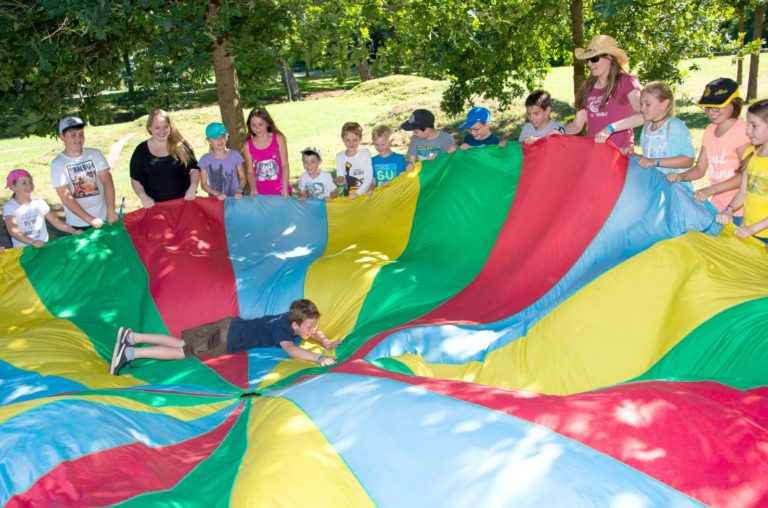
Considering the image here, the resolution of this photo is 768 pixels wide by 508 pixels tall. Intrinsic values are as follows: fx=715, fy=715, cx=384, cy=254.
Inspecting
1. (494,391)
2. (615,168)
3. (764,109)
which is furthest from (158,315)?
(764,109)

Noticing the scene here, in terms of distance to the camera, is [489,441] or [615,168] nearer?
[489,441]

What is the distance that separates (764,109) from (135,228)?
13.9 feet

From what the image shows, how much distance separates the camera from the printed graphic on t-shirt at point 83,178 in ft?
17.5

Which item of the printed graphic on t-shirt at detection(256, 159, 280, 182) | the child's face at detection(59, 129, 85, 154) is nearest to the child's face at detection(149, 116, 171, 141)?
the child's face at detection(59, 129, 85, 154)

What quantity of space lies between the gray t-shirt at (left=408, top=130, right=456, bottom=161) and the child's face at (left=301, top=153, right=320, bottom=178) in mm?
771

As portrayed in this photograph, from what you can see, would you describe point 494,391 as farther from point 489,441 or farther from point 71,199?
point 71,199

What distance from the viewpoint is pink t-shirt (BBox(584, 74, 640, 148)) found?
4895 mm

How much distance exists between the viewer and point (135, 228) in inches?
213

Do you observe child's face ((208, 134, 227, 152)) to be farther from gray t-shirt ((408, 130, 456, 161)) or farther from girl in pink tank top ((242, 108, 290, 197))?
gray t-shirt ((408, 130, 456, 161))

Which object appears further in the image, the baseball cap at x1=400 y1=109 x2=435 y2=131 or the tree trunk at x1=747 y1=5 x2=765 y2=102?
the tree trunk at x1=747 y1=5 x2=765 y2=102

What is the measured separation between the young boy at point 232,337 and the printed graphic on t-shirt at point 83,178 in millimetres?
1493

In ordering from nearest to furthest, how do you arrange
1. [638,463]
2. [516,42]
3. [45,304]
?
[638,463], [45,304], [516,42]

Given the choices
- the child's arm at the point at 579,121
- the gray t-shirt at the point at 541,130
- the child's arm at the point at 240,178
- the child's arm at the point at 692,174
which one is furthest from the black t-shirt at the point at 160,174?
the child's arm at the point at 692,174

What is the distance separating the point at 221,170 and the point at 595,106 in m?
2.88
